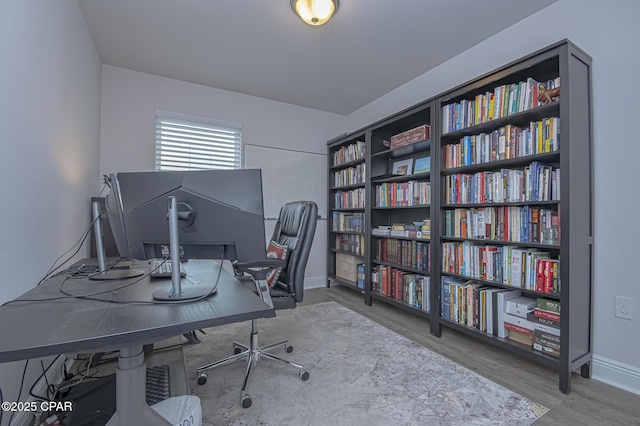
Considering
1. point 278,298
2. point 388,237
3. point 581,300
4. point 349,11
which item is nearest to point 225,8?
point 349,11

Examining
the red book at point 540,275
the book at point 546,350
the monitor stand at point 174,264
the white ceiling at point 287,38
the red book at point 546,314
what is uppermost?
the white ceiling at point 287,38

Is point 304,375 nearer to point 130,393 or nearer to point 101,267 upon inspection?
point 130,393

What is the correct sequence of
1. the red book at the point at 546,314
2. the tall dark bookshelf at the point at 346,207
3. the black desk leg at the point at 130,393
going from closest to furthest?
the black desk leg at the point at 130,393 → the red book at the point at 546,314 → the tall dark bookshelf at the point at 346,207

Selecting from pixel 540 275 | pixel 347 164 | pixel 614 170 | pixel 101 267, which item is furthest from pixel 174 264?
pixel 347 164

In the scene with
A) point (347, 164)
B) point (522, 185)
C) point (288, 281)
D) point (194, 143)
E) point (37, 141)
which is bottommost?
point (288, 281)

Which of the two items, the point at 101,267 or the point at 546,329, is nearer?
the point at 101,267

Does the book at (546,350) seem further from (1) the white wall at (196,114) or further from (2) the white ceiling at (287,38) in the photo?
(1) the white wall at (196,114)

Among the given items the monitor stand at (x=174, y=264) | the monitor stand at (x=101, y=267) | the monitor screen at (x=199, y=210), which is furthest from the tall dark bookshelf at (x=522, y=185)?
the monitor stand at (x=101, y=267)

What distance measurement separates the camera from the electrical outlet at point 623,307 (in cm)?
171

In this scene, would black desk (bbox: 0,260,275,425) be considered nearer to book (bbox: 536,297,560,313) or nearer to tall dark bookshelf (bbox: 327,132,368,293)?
book (bbox: 536,297,560,313)

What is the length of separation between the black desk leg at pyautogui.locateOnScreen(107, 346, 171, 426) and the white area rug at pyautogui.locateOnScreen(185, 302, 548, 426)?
0.64 m

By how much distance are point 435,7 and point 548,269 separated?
6.60 feet

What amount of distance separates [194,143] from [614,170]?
377cm

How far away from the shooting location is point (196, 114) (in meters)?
3.39
